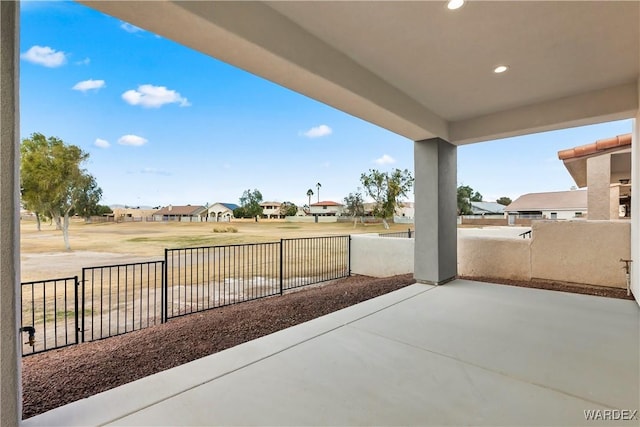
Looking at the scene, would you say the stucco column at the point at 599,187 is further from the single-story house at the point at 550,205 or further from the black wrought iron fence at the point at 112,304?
the black wrought iron fence at the point at 112,304

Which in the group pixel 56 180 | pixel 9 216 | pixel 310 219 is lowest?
pixel 310 219

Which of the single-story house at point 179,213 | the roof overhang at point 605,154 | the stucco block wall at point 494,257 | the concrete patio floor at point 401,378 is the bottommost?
the concrete patio floor at point 401,378

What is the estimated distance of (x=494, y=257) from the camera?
532 centimetres

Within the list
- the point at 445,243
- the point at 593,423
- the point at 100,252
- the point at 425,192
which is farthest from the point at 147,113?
the point at 593,423

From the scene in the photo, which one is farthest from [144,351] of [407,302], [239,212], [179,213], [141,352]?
[239,212]

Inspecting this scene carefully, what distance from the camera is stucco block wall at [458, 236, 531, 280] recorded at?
200 inches

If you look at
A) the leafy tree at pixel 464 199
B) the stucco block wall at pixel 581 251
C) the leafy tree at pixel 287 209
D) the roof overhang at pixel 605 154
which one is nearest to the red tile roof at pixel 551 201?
the leafy tree at pixel 464 199

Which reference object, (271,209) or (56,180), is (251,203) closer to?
(271,209)

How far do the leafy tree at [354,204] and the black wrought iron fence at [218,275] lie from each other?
5981mm

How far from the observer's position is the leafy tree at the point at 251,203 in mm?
7887

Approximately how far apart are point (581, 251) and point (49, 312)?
25.2 feet

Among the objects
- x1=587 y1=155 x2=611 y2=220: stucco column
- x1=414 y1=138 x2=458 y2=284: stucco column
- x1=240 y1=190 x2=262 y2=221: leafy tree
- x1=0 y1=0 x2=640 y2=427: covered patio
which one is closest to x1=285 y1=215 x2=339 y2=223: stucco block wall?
x1=240 y1=190 x2=262 y2=221: leafy tree

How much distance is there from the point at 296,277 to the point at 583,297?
4.78m

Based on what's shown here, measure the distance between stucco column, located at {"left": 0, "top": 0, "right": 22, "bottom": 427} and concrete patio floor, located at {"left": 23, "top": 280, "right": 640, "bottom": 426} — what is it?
0.37m
